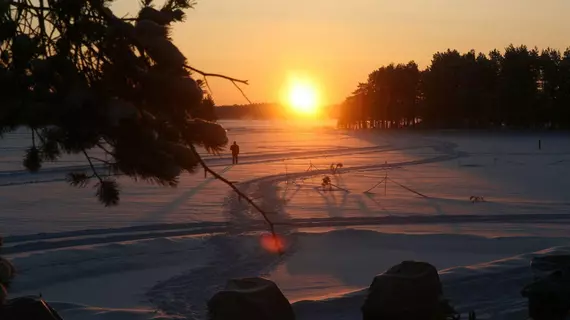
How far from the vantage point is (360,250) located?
42.6 feet

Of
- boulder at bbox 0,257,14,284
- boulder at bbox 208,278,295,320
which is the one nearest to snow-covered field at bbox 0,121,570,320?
boulder at bbox 0,257,14,284

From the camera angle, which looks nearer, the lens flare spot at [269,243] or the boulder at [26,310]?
the boulder at [26,310]

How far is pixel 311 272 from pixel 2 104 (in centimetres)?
899

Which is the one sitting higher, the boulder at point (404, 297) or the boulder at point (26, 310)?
the boulder at point (26, 310)

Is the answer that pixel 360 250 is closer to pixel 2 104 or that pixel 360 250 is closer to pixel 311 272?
pixel 311 272

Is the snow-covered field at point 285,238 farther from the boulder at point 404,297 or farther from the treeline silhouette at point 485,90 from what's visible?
the treeline silhouette at point 485,90

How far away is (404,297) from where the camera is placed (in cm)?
684

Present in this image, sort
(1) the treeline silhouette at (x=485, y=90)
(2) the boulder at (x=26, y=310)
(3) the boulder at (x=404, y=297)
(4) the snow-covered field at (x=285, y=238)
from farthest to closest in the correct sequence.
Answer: (1) the treeline silhouette at (x=485, y=90)
(4) the snow-covered field at (x=285, y=238)
(3) the boulder at (x=404, y=297)
(2) the boulder at (x=26, y=310)

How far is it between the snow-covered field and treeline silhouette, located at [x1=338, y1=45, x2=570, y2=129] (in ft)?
238

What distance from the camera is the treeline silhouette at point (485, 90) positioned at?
309ft

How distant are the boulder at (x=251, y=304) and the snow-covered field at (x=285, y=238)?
126 cm

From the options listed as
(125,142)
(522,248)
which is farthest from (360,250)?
(125,142)

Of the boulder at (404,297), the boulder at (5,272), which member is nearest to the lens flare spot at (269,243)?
the boulder at (404,297)

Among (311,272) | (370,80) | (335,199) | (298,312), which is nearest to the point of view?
(298,312)
